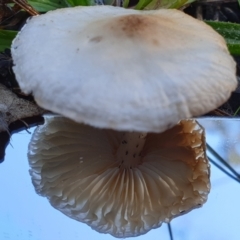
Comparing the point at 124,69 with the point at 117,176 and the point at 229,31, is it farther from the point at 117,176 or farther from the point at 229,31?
the point at 229,31

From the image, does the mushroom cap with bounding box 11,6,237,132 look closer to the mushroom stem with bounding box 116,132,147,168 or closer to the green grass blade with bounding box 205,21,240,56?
the mushroom stem with bounding box 116,132,147,168

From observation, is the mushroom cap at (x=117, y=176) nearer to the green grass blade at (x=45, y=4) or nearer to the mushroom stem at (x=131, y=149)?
the mushroom stem at (x=131, y=149)

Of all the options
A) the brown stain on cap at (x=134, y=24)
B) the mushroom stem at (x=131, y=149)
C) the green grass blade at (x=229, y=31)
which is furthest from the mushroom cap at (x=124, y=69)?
the green grass blade at (x=229, y=31)

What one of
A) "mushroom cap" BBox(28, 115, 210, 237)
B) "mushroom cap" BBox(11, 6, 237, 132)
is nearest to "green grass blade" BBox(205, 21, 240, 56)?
"mushroom cap" BBox(28, 115, 210, 237)

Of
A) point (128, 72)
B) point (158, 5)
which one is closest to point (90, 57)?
point (128, 72)

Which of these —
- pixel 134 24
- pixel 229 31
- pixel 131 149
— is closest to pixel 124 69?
pixel 134 24
